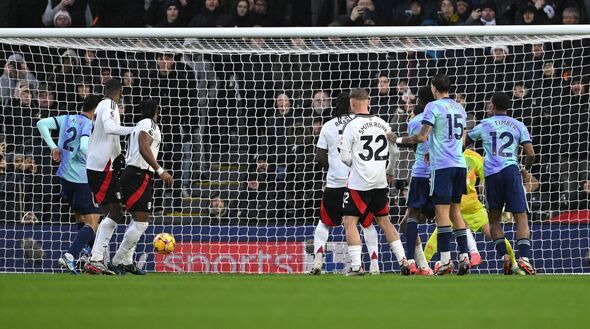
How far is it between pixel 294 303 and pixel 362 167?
4.85m

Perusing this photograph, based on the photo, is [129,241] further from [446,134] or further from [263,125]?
[263,125]

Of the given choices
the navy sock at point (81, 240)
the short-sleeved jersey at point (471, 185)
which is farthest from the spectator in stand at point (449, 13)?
the navy sock at point (81, 240)

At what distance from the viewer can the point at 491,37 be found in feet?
51.6

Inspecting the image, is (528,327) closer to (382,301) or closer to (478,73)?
(382,301)

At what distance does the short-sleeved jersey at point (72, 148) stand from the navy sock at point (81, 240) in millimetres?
883

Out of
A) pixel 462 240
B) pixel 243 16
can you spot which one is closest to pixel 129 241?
pixel 462 240

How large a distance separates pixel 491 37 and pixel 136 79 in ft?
16.4

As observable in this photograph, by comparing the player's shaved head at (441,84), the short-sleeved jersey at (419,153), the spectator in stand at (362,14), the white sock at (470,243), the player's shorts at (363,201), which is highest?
the spectator in stand at (362,14)

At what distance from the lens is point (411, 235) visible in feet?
45.4

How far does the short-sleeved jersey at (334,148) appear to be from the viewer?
13664mm

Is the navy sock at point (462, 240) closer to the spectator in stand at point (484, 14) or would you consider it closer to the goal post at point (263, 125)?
the goal post at point (263, 125)

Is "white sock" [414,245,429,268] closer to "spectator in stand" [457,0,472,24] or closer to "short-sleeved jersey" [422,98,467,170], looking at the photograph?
"short-sleeved jersey" [422,98,467,170]

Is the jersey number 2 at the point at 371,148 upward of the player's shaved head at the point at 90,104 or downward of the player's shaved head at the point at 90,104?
downward

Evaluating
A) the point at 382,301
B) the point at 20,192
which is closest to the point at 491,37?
the point at 20,192
